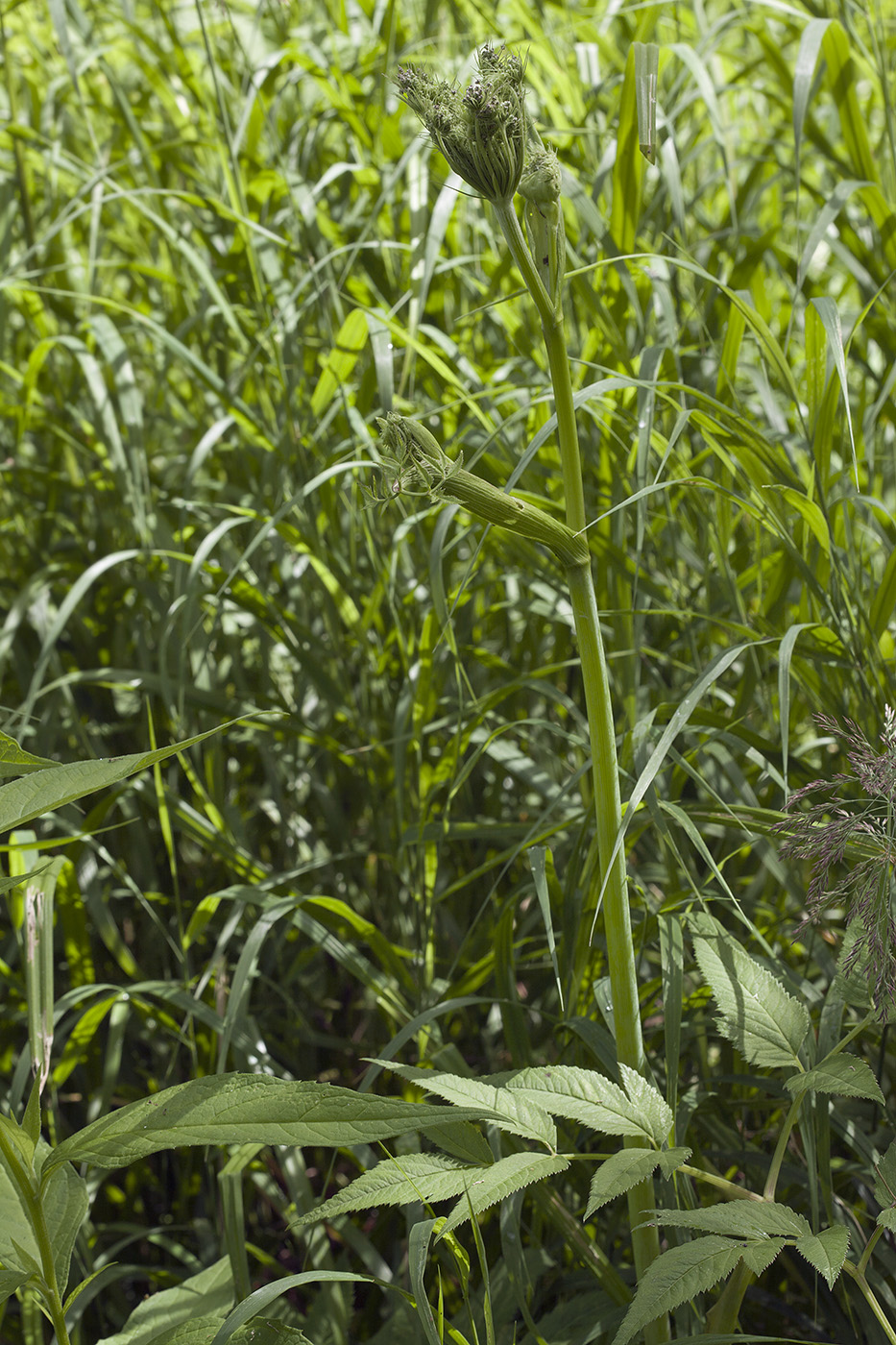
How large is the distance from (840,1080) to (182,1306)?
1.30 feet

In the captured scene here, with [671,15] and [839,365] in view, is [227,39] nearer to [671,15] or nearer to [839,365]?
[671,15]

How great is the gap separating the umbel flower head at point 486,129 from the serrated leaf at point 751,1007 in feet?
1.30

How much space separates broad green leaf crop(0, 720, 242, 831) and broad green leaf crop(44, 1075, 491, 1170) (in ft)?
0.46

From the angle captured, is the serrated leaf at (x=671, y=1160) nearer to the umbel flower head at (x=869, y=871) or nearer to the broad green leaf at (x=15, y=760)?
the umbel flower head at (x=869, y=871)

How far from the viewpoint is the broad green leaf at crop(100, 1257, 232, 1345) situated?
57cm

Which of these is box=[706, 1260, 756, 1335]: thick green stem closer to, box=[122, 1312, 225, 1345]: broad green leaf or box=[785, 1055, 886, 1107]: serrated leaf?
box=[785, 1055, 886, 1107]: serrated leaf

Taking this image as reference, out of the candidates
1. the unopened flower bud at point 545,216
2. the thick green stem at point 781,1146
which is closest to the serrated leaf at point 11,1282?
the thick green stem at point 781,1146

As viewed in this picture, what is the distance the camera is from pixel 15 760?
0.42m

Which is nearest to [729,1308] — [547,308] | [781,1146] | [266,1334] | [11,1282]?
[781,1146]

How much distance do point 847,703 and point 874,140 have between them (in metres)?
1.05

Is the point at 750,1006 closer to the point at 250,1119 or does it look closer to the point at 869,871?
the point at 869,871

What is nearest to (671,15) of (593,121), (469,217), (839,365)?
(593,121)

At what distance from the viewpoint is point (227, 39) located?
1472 mm

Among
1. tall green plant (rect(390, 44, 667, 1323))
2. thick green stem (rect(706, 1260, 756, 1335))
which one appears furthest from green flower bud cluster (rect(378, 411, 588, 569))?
thick green stem (rect(706, 1260, 756, 1335))
